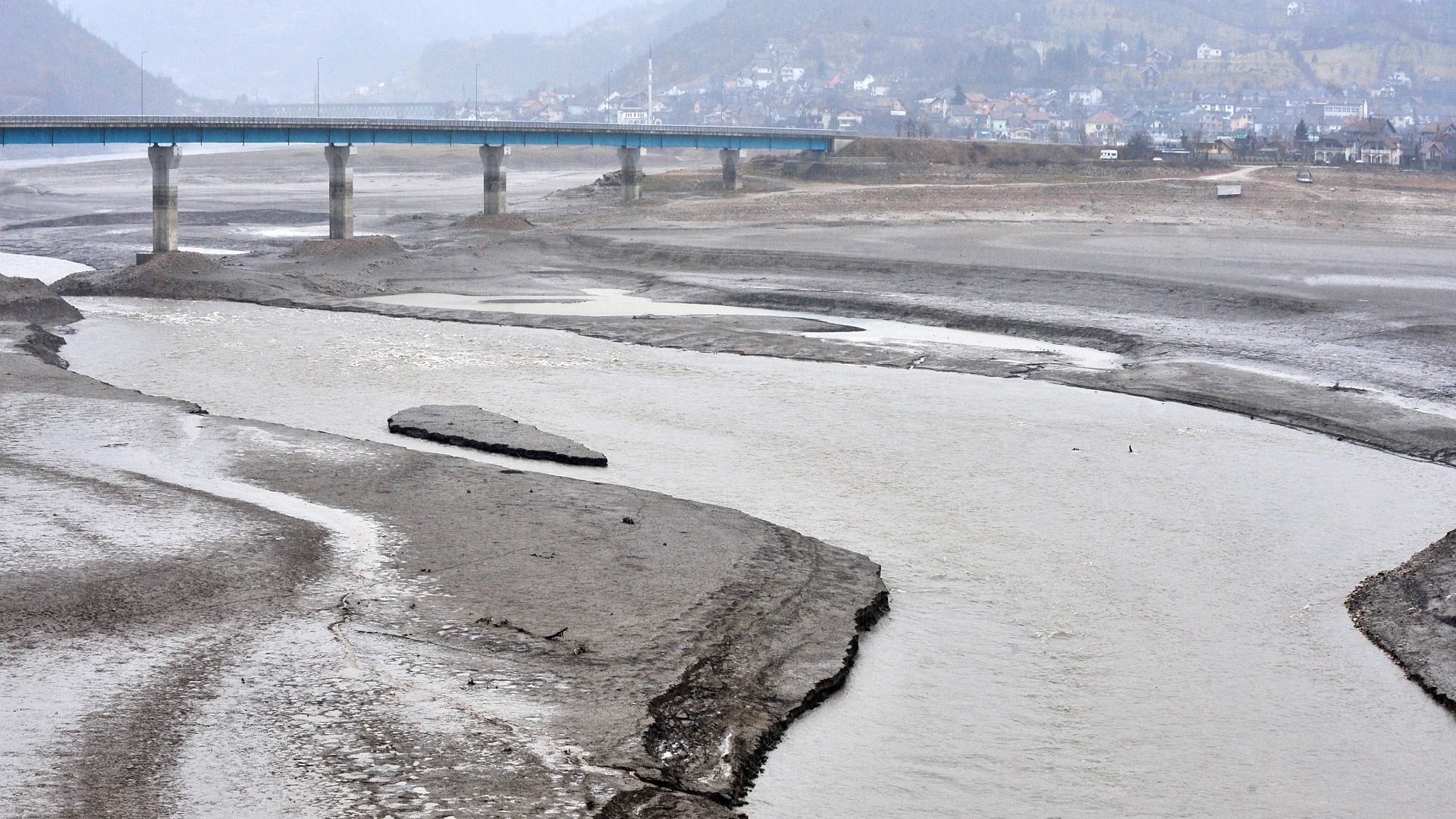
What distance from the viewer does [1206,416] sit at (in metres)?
26.6

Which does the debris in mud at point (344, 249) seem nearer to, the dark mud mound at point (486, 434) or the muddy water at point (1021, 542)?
the muddy water at point (1021, 542)

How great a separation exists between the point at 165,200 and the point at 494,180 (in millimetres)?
22360

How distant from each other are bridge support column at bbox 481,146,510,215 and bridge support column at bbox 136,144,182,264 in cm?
2010

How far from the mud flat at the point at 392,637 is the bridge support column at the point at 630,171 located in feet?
234

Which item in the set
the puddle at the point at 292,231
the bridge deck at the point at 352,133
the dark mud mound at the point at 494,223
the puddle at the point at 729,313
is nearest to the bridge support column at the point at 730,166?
the bridge deck at the point at 352,133

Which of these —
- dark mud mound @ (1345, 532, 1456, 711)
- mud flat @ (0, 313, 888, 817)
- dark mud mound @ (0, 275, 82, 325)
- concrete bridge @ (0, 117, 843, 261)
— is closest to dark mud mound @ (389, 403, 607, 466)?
mud flat @ (0, 313, 888, 817)

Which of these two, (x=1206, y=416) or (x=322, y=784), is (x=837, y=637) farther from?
(x=1206, y=416)

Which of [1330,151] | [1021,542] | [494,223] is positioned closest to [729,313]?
[1021,542]

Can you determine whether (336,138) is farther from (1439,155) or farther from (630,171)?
(1439,155)

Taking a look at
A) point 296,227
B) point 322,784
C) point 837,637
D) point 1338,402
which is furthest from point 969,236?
point 322,784

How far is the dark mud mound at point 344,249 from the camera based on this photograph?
5578 centimetres

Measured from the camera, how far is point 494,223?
2810 inches

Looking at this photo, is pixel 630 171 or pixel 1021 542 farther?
pixel 630 171

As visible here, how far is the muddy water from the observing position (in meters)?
12.1
